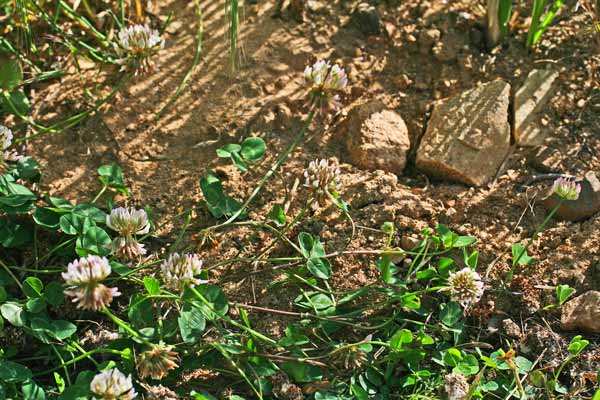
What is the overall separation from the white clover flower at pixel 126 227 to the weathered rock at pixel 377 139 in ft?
2.84

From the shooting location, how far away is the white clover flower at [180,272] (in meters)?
2.61

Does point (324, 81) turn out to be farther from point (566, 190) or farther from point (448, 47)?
point (566, 190)

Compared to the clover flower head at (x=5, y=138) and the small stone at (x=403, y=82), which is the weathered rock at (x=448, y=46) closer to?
the small stone at (x=403, y=82)

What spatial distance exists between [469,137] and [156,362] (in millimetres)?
1414

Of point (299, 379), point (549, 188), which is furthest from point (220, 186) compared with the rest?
point (549, 188)

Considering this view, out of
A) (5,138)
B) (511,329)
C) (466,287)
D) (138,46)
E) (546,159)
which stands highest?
(138,46)

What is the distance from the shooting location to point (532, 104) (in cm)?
339

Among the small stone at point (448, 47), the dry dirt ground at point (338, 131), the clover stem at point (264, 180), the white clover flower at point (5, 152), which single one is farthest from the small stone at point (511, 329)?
the white clover flower at point (5, 152)

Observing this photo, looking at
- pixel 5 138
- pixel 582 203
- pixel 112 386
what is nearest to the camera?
pixel 112 386

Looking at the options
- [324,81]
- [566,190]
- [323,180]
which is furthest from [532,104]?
[323,180]

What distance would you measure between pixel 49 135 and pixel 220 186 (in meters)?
0.73

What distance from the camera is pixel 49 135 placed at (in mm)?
3350

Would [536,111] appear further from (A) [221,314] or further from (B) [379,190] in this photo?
(A) [221,314]

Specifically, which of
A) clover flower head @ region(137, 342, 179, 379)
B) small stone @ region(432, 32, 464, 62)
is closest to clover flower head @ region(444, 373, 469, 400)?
clover flower head @ region(137, 342, 179, 379)
